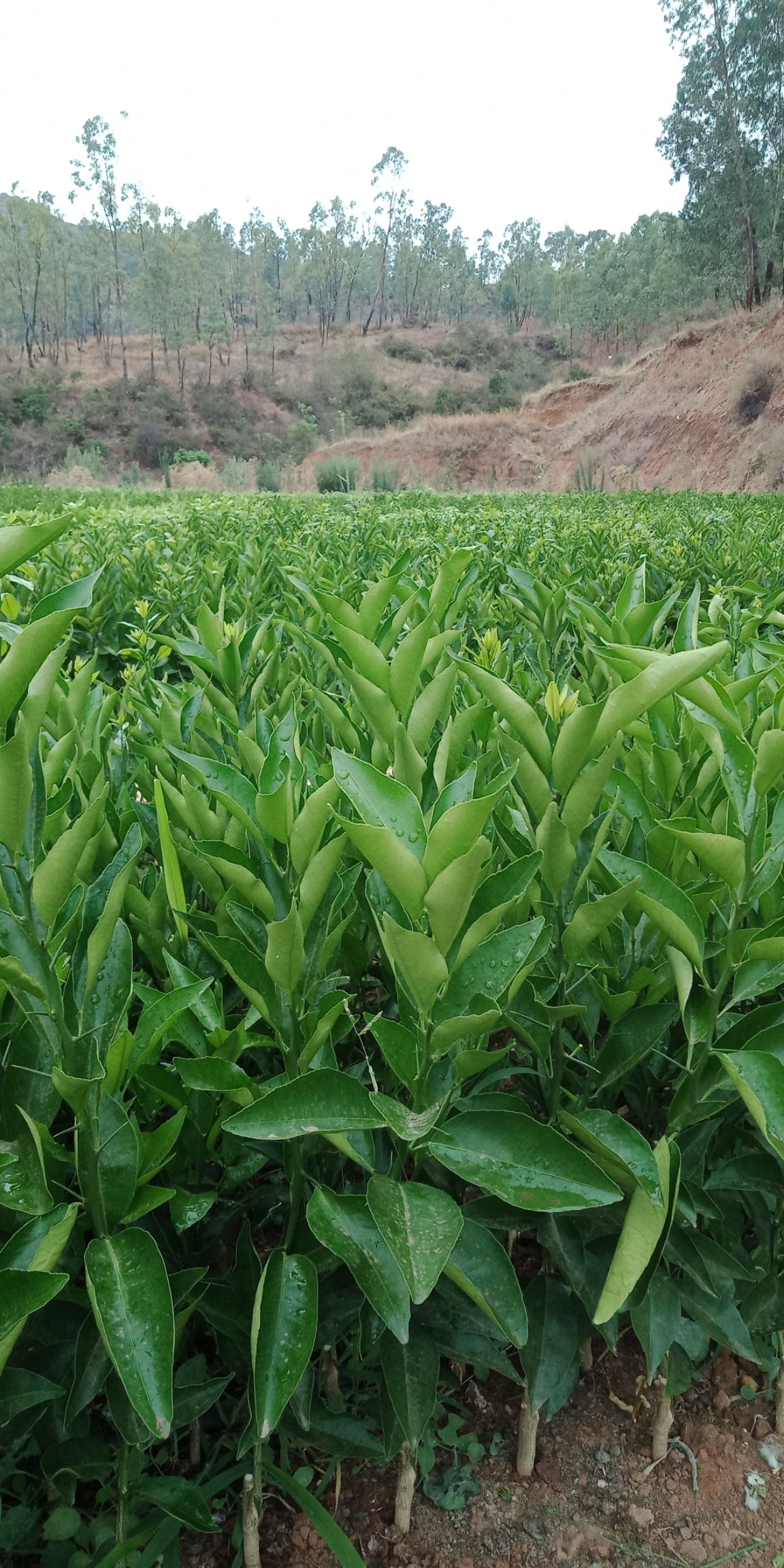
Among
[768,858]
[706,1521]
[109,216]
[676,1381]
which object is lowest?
[706,1521]

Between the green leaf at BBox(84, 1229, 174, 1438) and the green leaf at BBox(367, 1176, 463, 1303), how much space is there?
218mm

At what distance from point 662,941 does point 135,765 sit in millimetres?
980

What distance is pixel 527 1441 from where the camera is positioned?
129 cm

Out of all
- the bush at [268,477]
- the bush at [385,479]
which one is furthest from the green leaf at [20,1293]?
the bush at [268,477]

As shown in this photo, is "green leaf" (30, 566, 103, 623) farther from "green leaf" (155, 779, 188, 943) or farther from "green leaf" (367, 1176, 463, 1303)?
"green leaf" (367, 1176, 463, 1303)

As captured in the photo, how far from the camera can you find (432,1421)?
4.27ft

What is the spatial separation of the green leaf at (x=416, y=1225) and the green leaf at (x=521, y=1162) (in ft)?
0.12

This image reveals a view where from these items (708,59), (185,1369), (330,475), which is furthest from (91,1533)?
(708,59)

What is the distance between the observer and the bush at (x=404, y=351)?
2530 inches

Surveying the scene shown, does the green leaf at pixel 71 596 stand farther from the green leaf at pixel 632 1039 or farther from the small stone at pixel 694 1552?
the small stone at pixel 694 1552

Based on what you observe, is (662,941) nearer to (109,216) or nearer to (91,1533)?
(91,1533)

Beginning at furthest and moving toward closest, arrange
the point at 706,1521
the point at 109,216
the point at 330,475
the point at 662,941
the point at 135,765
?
the point at 109,216 → the point at 330,475 → the point at 135,765 → the point at 706,1521 → the point at 662,941

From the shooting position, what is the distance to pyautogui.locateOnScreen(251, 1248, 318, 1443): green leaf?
89 cm

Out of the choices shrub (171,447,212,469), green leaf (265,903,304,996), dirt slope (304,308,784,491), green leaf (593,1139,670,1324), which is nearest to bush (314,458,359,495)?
dirt slope (304,308,784,491)
